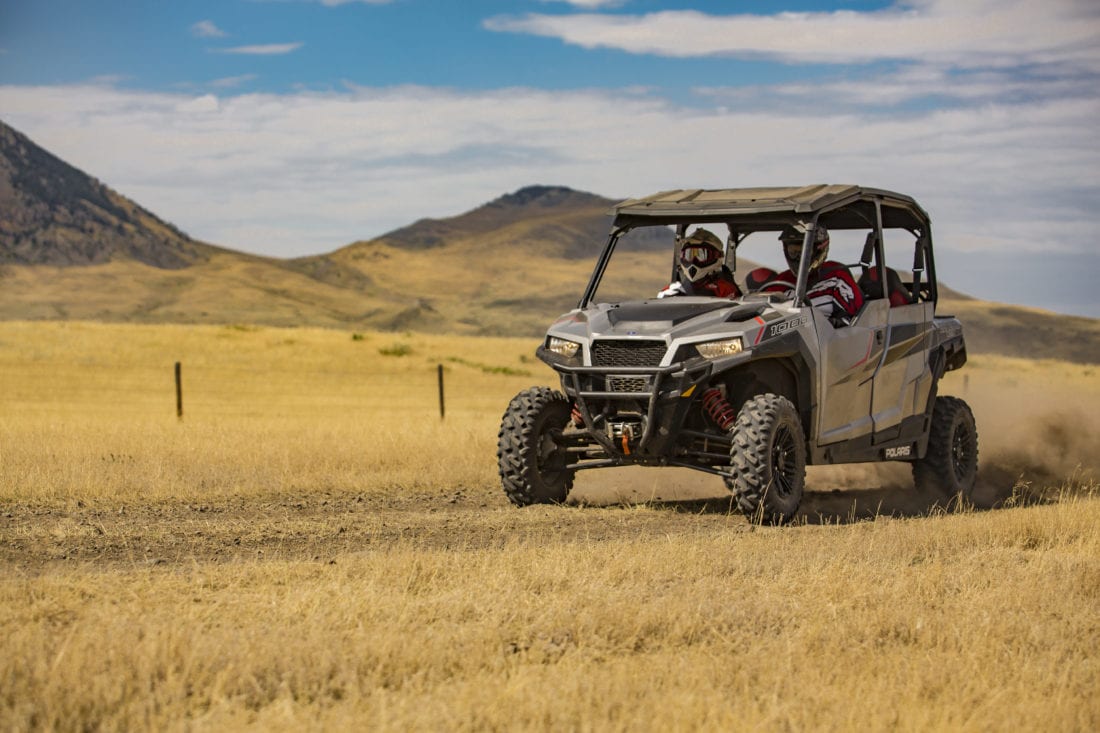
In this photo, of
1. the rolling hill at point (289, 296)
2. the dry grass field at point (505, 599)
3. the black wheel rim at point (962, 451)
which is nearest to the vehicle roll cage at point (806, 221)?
the black wheel rim at point (962, 451)

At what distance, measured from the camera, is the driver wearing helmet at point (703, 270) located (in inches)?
496

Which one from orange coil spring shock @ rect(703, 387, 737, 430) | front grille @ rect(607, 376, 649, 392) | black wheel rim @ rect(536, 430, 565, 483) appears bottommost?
black wheel rim @ rect(536, 430, 565, 483)

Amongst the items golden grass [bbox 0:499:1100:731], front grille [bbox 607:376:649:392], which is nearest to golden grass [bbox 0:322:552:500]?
front grille [bbox 607:376:649:392]

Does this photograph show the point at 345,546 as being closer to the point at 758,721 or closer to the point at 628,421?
the point at 628,421

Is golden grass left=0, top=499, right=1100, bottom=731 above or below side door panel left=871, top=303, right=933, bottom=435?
below

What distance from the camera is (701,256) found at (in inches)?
495

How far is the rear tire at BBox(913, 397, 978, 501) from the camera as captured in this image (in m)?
13.9

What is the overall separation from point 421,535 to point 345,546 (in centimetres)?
81

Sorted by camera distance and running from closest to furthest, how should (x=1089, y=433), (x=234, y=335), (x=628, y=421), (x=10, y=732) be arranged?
(x=10, y=732)
(x=628, y=421)
(x=1089, y=433)
(x=234, y=335)

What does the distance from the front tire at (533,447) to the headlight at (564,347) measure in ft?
1.60

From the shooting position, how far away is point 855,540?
1016 centimetres

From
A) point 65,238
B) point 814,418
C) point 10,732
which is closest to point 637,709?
point 10,732

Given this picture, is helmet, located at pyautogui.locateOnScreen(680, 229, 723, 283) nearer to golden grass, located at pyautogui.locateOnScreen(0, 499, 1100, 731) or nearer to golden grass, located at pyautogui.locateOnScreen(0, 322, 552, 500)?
golden grass, located at pyautogui.locateOnScreen(0, 322, 552, 500)

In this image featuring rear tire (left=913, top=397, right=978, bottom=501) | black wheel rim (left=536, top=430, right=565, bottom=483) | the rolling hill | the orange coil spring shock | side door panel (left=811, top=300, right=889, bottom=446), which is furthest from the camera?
the rolling hill
